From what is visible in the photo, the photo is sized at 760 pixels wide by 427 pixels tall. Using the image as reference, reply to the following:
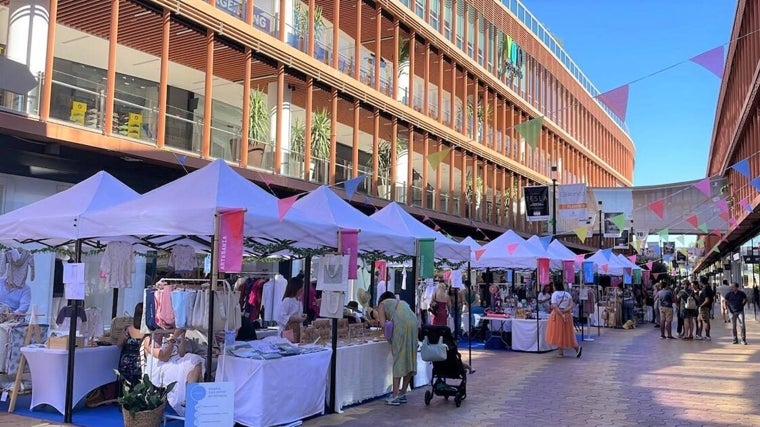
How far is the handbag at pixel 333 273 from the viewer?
27.2ft

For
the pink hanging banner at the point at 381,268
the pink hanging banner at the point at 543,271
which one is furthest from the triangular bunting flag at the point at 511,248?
the pink hanging banner at the point at 381,268

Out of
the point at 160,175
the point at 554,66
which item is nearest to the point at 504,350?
the point at 160,175

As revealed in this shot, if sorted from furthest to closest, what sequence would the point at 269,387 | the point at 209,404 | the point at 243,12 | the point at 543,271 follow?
1. the point at 243,12
2. the point at 543,271
3. the point at 269,387
4. the point at 209,404

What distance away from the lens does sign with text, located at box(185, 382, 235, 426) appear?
6.13 meters

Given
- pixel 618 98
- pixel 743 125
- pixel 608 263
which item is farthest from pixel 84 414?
pixel 743 125

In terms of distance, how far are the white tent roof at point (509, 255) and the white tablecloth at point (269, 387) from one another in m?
9.05

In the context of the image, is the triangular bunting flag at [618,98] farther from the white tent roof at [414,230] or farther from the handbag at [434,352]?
the handbag at [434,352]

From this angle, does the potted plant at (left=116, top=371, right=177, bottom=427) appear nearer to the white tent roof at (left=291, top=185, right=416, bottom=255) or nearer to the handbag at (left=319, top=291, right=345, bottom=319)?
the handbag at (left=319, top=291, right=345, bottom=319)

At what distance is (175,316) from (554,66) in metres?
37.6

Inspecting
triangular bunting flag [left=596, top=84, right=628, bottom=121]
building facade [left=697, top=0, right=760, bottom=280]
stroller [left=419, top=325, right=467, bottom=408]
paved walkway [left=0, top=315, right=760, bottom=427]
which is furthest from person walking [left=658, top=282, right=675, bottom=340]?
stroller [left=419, top=325, right=467, bottom=408]

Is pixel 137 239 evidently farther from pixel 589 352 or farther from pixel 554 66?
pixel 554 66

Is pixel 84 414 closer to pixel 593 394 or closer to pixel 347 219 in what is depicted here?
pixel 347 219

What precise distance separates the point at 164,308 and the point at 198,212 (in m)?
1.25

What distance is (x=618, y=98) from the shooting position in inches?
445
